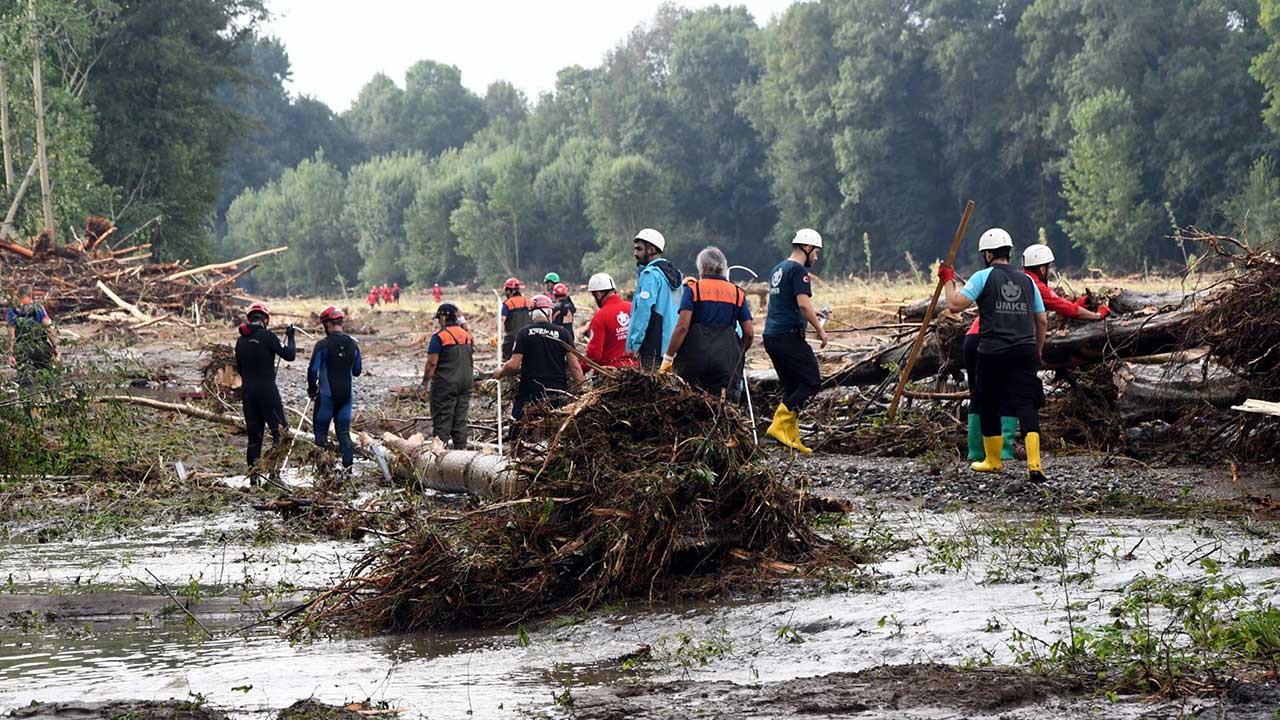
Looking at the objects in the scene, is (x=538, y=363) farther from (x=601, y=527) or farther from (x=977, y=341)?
(x=601, y=527)

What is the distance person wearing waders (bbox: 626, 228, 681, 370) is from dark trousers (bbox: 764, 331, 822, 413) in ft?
3.60

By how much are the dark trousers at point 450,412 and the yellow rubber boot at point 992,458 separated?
16.1 ft

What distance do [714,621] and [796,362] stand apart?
5.49 metres

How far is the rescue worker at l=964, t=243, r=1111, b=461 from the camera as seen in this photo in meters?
10.7

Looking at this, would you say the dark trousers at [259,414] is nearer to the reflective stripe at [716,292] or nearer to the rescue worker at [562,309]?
the rescue worker at [562,309]

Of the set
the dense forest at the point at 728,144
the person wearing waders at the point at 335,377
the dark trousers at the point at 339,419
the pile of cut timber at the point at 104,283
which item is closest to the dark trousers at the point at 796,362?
the person wearing waders at the point at 335,377

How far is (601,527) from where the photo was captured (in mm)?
7328

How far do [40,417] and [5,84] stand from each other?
1158 inches

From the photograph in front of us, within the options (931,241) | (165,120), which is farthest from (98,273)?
(931,241)

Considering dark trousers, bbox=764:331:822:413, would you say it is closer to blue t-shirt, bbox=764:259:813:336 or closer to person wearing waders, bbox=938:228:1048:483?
blue t-shirt, bbox=764:259:813:336

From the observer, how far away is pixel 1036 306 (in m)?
Result: 10.3

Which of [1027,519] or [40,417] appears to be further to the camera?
[40,417]

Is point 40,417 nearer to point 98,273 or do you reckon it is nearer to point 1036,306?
point 1036,306

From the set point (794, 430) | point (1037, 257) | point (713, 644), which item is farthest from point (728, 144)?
point (713, 644)
